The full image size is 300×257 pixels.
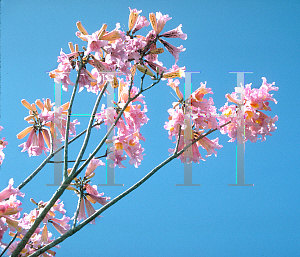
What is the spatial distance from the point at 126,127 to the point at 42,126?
0.31m

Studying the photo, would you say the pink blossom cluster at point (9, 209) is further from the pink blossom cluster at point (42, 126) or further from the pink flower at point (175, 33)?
the pink flower at point (175, 33)

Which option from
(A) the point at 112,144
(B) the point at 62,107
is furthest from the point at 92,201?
(B) the point at 62,107

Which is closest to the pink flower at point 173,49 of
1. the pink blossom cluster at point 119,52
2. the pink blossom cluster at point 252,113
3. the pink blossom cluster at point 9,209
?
the pink blossom cluster at point 119,52

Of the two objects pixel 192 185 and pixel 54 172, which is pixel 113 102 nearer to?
pixel 54 172

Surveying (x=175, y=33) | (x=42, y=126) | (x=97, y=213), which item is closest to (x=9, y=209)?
(x=97, y=213)

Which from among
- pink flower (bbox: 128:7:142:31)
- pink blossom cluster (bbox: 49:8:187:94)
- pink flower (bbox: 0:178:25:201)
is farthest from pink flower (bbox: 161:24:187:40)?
pink flower (bbox: 0:178:25:201)

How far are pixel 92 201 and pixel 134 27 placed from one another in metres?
0.63

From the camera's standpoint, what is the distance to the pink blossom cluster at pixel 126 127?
1092mm

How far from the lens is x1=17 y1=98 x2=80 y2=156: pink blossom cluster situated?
3.64 ft

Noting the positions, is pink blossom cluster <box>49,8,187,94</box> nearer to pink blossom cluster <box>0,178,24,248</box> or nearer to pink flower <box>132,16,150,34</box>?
pink flower <box>132,16,150,34</box>

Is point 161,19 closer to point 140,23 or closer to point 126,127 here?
point 140,23

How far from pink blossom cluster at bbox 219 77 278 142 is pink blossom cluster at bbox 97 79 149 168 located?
337 millimetres

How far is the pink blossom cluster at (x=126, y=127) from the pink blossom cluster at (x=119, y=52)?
0.13 meters

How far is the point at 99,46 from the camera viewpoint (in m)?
0.96
